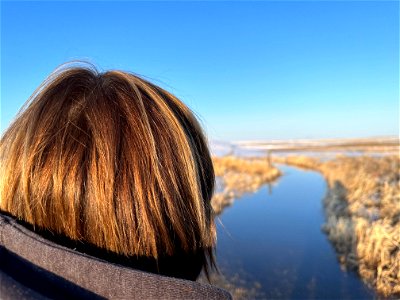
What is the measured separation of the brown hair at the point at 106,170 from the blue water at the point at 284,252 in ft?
6.85

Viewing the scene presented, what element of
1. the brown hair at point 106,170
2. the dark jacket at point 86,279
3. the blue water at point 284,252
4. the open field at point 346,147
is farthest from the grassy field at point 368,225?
the open field at point 346,147

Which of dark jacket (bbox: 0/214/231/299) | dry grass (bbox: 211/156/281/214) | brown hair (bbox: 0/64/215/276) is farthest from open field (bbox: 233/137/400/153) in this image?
dark jacket (bbox: 0/214/231/299)

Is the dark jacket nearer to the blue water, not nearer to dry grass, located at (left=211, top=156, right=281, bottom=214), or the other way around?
the blue water

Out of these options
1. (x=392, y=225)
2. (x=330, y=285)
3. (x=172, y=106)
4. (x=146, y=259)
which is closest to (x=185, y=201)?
(x=146, y=259)

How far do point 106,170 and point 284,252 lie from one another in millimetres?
6635

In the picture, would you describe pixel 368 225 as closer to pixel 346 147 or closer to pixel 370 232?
pixel 370 232

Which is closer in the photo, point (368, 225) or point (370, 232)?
point (370, 232)

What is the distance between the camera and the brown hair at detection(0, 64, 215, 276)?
2.51 ft

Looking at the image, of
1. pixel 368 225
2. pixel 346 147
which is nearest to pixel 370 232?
pixel 368 225

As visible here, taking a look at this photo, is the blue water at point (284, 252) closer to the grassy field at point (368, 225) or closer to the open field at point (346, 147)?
the grassy field at point (368, 225)

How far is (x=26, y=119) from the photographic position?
0.88 m

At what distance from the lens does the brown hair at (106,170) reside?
30.1 inches

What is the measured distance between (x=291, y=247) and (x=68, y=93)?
6.93 metres

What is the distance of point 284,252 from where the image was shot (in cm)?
666
